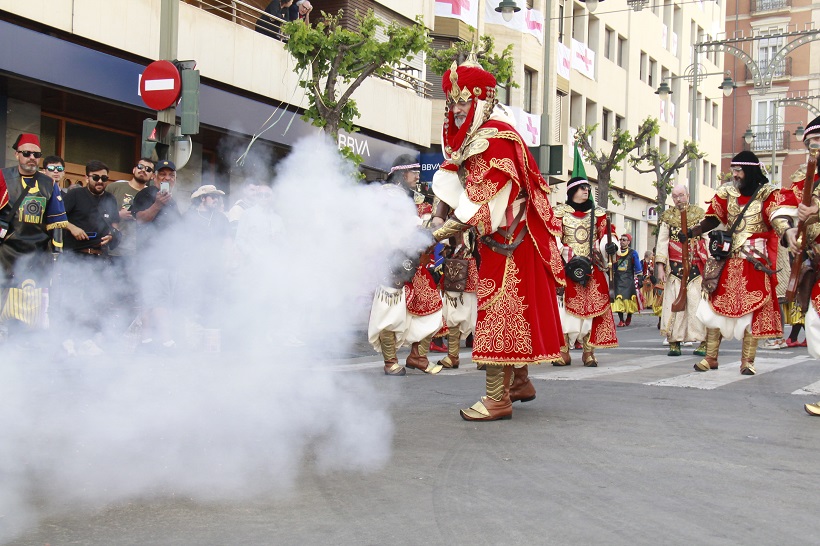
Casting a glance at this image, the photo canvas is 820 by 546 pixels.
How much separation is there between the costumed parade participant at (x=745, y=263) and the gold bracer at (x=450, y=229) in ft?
13.8

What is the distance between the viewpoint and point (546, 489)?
433 centimetres

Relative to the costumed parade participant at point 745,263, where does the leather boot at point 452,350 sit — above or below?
below

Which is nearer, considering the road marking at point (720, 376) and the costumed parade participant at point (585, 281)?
the road marking at point (720, 376)

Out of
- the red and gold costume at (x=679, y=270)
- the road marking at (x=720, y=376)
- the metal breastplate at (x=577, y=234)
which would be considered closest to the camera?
the road marking at (x=720, y=376)

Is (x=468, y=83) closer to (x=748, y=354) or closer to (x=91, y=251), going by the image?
(x=91, y=251)

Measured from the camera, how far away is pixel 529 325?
6.41 m

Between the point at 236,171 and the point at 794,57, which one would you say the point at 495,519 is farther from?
the point at 794,57

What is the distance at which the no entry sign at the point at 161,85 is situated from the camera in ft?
35.3

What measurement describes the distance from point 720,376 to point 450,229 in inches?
163

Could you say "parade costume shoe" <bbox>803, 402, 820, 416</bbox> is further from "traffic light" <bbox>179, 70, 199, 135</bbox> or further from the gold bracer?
"traffic light" <bbox>179, 70, 199, 135</bbox>

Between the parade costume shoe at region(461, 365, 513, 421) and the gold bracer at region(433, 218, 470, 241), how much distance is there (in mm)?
917

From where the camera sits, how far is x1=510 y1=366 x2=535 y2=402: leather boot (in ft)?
22.2

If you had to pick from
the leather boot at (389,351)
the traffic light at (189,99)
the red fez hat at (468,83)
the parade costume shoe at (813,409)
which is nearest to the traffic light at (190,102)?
the traffic light at (189,99)

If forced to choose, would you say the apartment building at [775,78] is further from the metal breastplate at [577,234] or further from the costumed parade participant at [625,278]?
the metal breastplate at [577,234]
